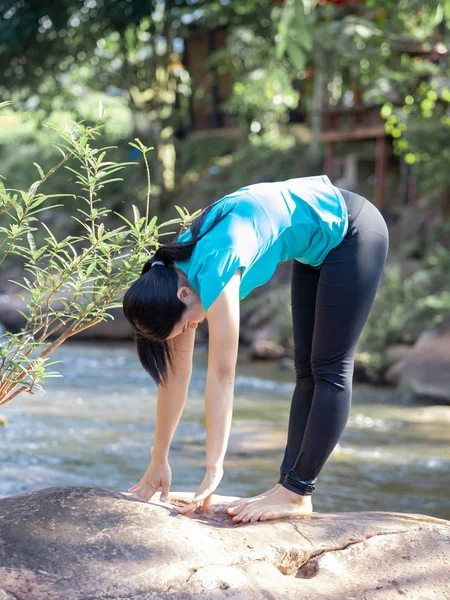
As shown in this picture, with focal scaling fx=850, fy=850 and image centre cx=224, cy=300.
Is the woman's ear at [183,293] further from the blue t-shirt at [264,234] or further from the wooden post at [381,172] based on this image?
the wooden post at [381,172]

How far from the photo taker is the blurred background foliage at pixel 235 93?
11227 millimetres

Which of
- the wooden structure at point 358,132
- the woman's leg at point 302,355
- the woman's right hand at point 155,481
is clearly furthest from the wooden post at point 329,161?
the woman's right hand at point 155,481

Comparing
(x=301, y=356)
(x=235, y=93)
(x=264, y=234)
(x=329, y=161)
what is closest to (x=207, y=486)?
(x=301, y=356)

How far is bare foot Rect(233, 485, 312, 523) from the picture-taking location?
3.15m

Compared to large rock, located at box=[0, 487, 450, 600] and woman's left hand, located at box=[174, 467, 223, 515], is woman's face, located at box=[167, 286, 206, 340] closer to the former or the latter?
woman's left hand, located at box=[174, 467, 223, 515]

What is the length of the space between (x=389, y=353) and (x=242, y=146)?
10.6m

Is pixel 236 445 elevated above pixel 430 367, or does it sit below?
above

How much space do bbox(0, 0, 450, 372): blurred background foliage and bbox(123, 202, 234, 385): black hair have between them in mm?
5355

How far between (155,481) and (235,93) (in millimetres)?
15068

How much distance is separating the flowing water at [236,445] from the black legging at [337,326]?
2128 millimetres

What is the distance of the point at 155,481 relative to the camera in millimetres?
3240

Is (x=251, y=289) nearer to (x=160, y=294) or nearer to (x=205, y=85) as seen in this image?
(x=160, y=294)

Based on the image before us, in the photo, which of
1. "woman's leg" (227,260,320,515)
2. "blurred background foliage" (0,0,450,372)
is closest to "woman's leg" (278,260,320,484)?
"woman's leg" (227,260,320,515)

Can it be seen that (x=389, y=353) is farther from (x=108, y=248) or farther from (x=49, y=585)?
(x=49, y=585)
